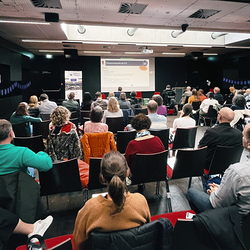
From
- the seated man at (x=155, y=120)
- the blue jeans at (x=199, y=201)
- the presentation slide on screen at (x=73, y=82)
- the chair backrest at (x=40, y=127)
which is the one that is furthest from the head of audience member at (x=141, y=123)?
the presentation slide on screen at (x=73, y=82)

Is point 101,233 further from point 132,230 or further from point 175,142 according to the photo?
point 175,142

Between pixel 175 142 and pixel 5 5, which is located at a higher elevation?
pixel 5 5

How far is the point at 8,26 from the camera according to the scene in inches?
244

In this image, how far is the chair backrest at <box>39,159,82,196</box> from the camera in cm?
215

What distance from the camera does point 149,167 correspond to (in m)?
2.35

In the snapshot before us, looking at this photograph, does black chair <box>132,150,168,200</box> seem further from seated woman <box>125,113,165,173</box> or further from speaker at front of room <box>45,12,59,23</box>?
speaker at front of room <box>45,12,59,23</box>

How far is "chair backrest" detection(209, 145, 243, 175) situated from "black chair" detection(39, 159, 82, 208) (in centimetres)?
154

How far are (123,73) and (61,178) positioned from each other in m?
12.1

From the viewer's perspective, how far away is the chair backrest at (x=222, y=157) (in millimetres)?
2500

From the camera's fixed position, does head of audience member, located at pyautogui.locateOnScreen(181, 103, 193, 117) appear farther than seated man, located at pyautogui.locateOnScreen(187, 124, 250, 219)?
Yes

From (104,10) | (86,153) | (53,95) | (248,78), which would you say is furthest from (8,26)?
(248,78)

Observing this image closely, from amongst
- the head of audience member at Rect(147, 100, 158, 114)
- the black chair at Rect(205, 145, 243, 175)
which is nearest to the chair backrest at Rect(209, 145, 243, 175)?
the black chair at Rect(205, 145, 243, 175)

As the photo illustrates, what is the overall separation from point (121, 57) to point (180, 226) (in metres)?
13.3

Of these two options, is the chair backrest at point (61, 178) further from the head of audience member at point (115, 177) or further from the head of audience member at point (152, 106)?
the head of audience member at point (152, 106)
